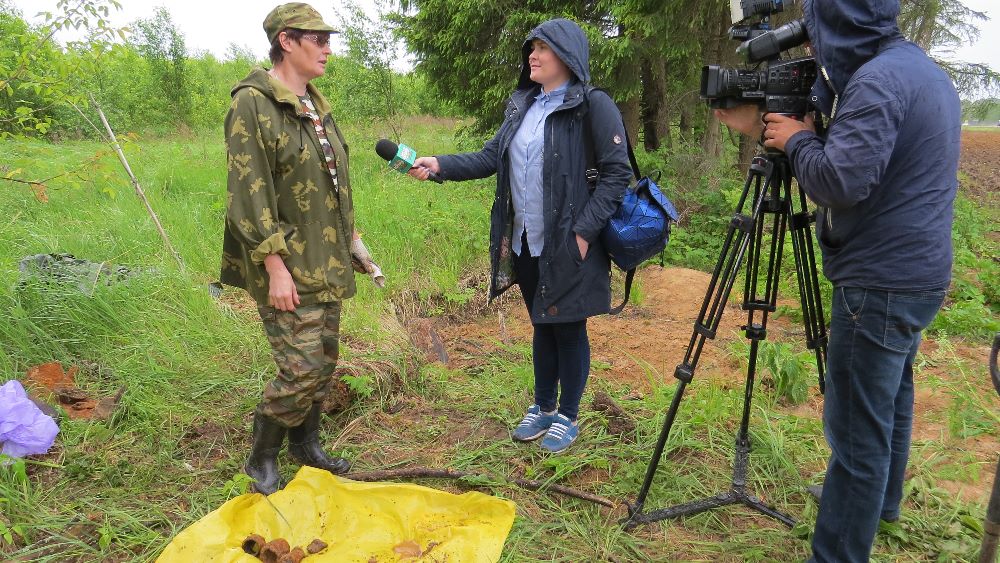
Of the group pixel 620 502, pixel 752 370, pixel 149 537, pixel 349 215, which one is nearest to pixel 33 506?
pixel 149 537

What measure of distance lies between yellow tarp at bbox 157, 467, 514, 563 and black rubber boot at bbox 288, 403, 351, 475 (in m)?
0.20

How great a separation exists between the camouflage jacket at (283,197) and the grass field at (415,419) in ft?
3.07

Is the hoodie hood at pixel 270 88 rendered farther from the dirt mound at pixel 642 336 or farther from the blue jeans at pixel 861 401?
the dirt mound at pixel 642 336

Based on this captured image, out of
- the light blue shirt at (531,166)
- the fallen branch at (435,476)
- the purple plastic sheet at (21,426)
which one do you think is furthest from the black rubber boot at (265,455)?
the light blue shirt at (531,166)

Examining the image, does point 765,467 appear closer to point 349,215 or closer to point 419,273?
point 349,215

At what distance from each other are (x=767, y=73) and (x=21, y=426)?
3.34 m

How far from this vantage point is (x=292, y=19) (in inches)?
87.0

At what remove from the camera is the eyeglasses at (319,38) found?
226cm

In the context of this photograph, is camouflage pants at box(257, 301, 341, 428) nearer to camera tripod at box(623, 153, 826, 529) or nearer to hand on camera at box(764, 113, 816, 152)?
camera tripod at box(623, 153, 826, 529)

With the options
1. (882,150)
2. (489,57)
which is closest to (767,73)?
(882,150)

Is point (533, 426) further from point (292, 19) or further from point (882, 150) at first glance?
point (292, 19)

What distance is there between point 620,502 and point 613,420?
59 cm

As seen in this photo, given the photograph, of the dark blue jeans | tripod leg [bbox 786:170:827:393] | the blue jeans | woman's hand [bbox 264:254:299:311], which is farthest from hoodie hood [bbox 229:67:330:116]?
the blue jeans

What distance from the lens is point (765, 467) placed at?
107 inches
